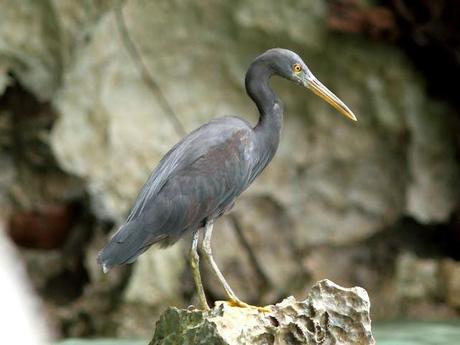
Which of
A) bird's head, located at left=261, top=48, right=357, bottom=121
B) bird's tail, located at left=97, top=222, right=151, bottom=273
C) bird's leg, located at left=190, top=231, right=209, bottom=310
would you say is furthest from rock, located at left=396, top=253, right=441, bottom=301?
bird's tail, located at left=97, top=222, right=151, bottom=273

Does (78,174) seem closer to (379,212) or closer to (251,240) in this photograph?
(251,240)

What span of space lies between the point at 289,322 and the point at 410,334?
11.2 ft

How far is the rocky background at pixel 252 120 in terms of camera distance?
297 inches

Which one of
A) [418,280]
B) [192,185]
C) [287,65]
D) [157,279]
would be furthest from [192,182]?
[418,280]

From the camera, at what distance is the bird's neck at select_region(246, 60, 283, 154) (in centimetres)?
442

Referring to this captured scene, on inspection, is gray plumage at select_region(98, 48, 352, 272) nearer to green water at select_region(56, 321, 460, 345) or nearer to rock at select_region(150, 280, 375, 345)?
rock at select_region(150, 280, 375, 345)

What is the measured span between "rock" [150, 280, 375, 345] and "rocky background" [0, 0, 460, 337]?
12.4 feet

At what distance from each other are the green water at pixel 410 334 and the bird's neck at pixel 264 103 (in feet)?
8.27

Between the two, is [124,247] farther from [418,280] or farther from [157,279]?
[418,280]

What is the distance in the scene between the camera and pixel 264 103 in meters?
4.45

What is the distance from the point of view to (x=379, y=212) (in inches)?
313

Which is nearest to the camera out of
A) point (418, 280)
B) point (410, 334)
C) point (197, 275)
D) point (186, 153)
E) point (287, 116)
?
point (197, 275)

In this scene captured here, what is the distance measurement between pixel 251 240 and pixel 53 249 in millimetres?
1513

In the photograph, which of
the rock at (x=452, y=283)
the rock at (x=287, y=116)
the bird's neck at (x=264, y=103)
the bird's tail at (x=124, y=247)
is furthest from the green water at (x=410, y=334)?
the bird's tail at (x=124, y=247)
